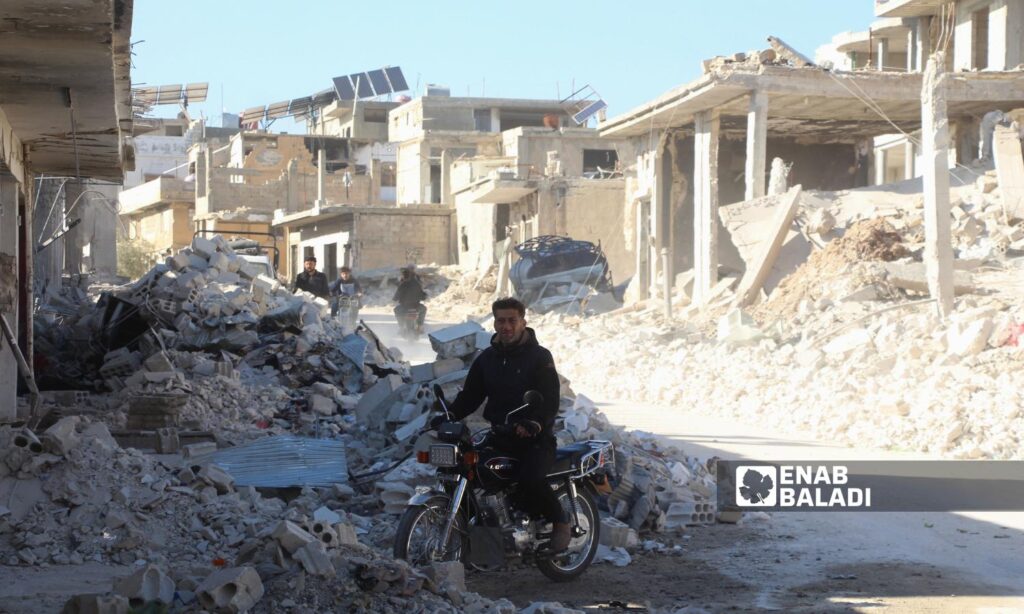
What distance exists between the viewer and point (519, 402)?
6.56 meters

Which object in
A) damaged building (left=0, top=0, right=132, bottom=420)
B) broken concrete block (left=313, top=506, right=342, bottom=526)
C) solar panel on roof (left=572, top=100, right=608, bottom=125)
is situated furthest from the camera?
solar panel on roof (left=572, top=100, right=608, bottom=125)

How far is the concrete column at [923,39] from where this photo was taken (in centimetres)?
3334

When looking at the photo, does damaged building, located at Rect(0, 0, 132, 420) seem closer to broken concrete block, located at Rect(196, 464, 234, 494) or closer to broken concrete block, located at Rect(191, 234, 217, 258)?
broken concrete block, located at Rect(196, 464, 234, 494)

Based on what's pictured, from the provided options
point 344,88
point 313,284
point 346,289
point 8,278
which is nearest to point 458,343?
point 8,278

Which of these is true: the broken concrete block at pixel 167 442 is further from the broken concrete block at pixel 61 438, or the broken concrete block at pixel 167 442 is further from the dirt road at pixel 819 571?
the dirt road at pixel 819 571

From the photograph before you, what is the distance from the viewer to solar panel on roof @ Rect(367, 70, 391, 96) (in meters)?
73.3

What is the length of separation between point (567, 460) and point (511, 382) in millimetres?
555

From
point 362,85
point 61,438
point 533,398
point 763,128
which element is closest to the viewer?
point 533,398

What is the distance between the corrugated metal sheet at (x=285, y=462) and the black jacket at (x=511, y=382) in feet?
8.79

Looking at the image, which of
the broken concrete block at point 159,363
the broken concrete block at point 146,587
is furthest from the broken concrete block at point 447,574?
the broken concrete block at point 159,363

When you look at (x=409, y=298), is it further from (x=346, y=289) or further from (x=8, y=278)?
(x=8, y=278)

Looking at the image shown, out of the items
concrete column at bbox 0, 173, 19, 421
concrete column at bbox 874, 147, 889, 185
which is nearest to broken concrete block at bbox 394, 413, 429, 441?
concrete column at bbox 0, 173, 19, 421

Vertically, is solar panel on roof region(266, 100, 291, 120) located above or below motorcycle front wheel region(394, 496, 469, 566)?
above

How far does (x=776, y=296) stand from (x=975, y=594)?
1451 cm
